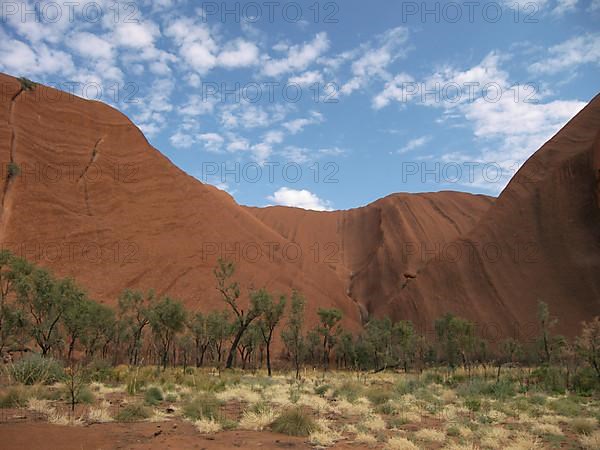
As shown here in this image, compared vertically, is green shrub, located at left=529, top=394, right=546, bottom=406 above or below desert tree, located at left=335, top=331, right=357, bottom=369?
above

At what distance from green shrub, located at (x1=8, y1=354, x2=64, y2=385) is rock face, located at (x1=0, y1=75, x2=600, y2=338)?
34.1 metres

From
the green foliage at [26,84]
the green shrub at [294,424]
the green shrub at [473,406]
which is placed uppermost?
the green foliage at [26,84]

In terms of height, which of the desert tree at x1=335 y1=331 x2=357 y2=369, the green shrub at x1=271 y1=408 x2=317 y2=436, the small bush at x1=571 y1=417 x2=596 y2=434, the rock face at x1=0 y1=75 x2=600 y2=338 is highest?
the rock face at x1=0 y1=75 x2=600 y2=338

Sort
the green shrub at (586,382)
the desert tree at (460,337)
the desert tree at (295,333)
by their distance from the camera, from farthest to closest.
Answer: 1. the desert tree at (460,337)
2. the desert tree at (295,333)
3. the green shrub at (586,382)

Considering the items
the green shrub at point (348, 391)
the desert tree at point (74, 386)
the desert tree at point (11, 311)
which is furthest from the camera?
the desert tree at point (11, 311)

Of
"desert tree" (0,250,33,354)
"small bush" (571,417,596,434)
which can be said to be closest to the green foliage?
"desert tree" (0,250,33,354)

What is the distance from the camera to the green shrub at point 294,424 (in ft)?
32.4

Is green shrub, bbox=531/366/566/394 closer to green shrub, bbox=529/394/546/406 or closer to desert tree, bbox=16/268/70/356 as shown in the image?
green shrub, bbox=529/394/546/406

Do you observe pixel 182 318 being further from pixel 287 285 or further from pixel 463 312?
pixel 463 312

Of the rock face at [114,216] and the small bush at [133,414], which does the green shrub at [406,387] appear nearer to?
the small bush at [133,414]

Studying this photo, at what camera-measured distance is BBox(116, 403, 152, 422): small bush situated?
10.3m

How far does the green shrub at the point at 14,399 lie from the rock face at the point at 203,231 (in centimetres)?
3962

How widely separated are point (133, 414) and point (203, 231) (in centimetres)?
5416

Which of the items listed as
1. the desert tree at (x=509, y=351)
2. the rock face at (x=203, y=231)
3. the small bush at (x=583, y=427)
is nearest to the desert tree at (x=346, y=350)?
the rock face at (x=203, y=231)
